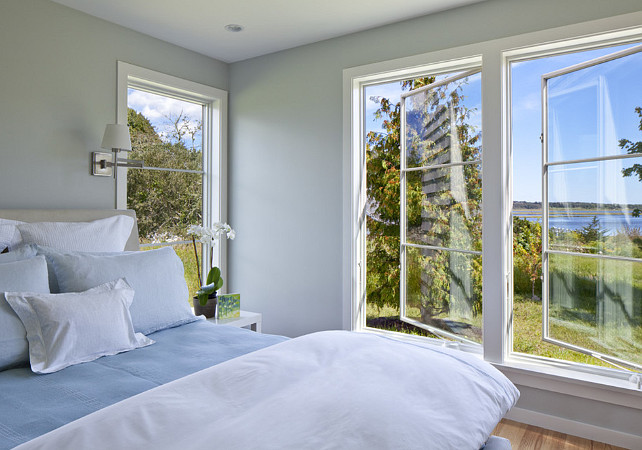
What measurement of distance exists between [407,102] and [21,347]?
2.65 metres

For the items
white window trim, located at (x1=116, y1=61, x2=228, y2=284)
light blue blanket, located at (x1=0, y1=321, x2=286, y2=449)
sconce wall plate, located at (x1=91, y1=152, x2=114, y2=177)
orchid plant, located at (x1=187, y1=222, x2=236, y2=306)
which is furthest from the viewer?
white window trim, located at (x1=116, y1=61, x2=228, y2=284)

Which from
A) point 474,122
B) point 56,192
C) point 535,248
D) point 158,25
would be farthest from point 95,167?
point 535,248

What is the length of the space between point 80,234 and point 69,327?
0.90m

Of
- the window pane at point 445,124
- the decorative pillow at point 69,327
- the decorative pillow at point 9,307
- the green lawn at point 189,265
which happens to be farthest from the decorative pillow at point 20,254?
the window pane at point 445,124

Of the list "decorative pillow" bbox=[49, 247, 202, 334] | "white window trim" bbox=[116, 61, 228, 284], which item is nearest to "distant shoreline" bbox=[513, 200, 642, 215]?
"decorative pillow" bbox=[49, 247, 202, 334]

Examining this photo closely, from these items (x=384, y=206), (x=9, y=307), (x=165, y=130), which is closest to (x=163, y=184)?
(x=165, y=130)

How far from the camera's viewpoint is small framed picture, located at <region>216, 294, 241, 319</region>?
3.07 meters

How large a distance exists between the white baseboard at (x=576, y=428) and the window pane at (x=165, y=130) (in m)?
3.03

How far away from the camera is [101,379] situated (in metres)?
1.57

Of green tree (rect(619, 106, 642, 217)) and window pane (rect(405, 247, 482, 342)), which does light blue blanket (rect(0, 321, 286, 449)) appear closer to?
window pane (rect(405, 247, 482, 342))

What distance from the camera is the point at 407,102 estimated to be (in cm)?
315

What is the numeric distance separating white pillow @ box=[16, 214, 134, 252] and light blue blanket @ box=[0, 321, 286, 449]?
2.51 ft

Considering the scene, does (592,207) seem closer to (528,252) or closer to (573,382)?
(528,252)

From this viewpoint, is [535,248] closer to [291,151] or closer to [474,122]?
Answer: [474,122]
